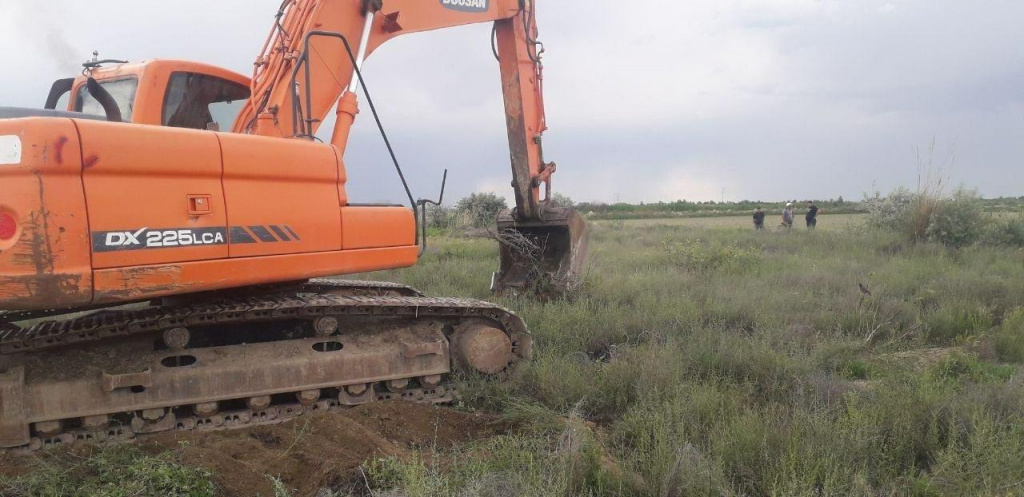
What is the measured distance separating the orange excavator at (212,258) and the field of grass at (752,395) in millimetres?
729

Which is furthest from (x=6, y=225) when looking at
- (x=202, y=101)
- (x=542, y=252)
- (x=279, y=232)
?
(x=542, y=252)

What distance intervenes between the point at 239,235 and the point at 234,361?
973 mm

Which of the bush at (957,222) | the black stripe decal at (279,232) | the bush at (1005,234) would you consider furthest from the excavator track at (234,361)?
the bush at (1005,234)

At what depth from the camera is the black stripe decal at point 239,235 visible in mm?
4004

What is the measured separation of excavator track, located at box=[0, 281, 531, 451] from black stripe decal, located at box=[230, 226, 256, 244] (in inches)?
21.9

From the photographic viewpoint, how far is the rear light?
334 centimetres

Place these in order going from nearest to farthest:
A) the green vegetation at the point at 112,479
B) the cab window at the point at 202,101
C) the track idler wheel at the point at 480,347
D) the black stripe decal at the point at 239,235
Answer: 1. the green vegetation at the point at 112,479
2. the black stripe decal at the point at 239,235
3. the cab window at the point at 202,101
4. the track idler wheel at the point at 480,347

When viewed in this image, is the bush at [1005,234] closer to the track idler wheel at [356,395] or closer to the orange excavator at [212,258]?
the orange excavator at [212,258]

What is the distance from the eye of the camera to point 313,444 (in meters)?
4.15

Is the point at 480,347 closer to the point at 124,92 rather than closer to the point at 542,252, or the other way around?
the point at 124,92

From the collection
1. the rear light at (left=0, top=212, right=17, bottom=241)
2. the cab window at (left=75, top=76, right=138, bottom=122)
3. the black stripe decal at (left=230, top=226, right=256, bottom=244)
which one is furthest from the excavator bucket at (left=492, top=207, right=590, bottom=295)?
the rear light at (left=0, top=212, right=17, bottom=241)

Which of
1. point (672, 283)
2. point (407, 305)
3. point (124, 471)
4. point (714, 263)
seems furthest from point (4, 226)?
point (714, 263)

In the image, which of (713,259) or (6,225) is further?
(713,259)

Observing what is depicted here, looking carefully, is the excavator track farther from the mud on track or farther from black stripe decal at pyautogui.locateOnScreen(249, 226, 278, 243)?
black stripe decal at pyautogui.locateOnScreen(249, 226, 278, 243)
